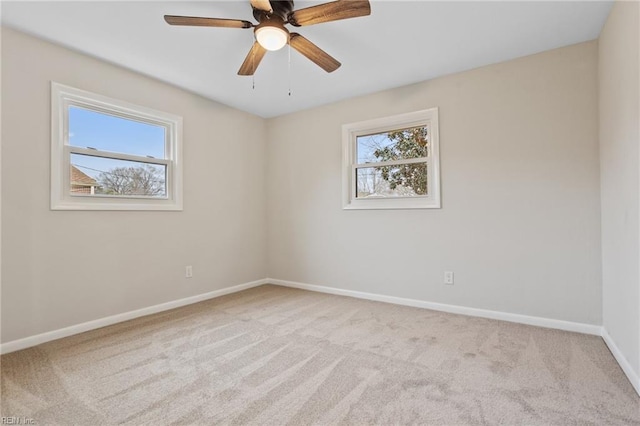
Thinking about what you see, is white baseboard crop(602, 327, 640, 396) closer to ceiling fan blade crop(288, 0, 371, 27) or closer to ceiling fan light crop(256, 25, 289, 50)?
ceiling fan blade crop(288, 0, 371, 27)

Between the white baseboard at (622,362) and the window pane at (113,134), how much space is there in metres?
4.24

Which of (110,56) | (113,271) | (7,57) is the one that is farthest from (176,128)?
(113,271)

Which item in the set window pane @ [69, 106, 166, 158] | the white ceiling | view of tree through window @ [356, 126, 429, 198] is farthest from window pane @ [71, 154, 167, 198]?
view of tree through window @ [356, 126, 429, 198]

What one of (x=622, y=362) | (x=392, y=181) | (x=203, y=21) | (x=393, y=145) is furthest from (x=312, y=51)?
(x=622, y=362)

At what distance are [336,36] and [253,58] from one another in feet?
2.32

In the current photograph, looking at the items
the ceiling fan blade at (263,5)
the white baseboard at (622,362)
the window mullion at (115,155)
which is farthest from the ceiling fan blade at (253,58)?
the white baseboard at (622,362)

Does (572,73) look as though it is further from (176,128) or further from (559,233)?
(176,128)

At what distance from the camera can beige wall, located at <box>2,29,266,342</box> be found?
7.87ft

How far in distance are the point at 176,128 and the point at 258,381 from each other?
283 centimetres

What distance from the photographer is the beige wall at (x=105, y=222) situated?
2.40m

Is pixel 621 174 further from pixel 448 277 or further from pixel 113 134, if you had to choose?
pixel 113 134

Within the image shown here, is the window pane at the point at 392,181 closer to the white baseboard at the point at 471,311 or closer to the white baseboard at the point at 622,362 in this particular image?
the white baseboard at the point at 471,311

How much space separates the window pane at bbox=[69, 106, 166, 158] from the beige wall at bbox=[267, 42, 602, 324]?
205cm

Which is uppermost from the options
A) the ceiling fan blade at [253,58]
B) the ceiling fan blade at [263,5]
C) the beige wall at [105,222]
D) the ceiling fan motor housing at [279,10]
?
the ceiling fan motor housing at [279,10]
